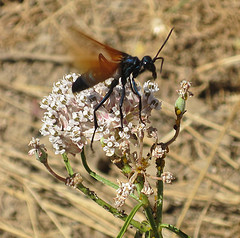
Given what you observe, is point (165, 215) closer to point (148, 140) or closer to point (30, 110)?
point (148, 140)

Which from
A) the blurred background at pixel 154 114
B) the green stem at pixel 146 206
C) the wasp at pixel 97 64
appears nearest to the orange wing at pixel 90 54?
the wasp at pixel 97 64

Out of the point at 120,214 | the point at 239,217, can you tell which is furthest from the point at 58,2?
the point at 120,214

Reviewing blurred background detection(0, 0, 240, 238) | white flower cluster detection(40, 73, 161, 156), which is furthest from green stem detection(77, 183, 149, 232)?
blurred background detection(0, 0, 240, 238)

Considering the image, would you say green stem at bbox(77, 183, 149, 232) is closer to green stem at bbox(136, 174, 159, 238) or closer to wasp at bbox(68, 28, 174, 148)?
green stem at bbox(136, 174, 159, 238)

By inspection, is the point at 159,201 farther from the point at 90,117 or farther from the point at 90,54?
the point at 90,54

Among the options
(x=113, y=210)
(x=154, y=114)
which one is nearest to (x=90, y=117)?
(x=113, y=210)
